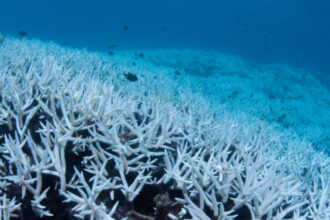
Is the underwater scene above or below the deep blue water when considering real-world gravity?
below

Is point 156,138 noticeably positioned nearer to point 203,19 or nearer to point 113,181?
point 113,181

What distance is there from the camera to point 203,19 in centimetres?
15162

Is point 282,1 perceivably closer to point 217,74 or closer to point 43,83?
point 217,74

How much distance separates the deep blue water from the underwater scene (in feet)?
303

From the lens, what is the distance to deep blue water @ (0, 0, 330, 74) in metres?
104

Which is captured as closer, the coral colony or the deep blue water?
the coral colony

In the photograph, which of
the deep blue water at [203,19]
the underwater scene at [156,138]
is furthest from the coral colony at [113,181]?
the deep blue water at [203,19]

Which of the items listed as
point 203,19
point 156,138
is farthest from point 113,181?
point 203,19

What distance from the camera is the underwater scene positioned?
1877 mm

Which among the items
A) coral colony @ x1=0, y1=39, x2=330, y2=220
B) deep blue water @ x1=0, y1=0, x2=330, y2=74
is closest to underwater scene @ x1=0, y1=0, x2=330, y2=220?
coral colony @ x1=0, y1=39, x2=330, y2=220

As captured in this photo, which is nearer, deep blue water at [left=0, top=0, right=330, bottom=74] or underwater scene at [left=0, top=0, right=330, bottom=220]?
underwater scene at [left=0, top=0, right=330, bottom=220]

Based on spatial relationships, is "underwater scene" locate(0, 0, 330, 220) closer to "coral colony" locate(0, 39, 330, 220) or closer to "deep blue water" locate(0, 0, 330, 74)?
"coral colony" locate(0, 39, 330, 220)

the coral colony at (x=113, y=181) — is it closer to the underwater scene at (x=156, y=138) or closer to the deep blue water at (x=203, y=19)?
the underwater scene at (x=156, y=138)

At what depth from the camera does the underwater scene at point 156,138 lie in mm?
1877
